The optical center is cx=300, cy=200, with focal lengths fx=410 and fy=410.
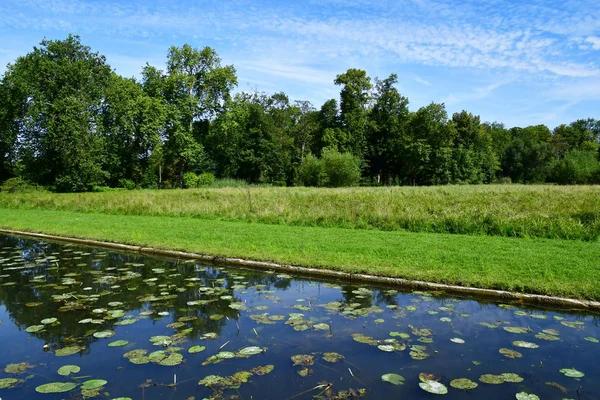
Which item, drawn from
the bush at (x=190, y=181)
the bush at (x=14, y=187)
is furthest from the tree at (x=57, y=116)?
the bush at (x=190, y=181)

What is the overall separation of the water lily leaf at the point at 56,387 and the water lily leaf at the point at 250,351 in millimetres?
1631

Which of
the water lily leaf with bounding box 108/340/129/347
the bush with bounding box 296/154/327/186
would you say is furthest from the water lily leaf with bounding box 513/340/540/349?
the bush with bounding box 296/154/327/186

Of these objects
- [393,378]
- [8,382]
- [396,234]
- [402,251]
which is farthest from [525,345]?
[396,234]

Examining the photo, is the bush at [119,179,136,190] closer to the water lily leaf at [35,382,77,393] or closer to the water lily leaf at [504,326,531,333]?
the water lily leaf at [35,382,77,393]

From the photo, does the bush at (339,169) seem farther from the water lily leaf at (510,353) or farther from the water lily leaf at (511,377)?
the water lily leaf at (511,377)

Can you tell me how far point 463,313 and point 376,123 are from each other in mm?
53641

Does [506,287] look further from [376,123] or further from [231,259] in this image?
[376,123]

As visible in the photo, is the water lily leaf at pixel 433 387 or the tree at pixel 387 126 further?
the tree at pixel 387 126

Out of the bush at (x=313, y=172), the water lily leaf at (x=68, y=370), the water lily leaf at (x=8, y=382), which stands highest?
the bush at (x=313, y=172)

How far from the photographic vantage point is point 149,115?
42375 mm

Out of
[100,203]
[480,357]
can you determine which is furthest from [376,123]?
[480,357]

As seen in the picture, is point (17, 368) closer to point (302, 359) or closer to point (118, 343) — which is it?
point (118, 343)

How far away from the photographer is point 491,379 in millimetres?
3930

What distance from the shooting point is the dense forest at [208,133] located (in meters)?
38.2
